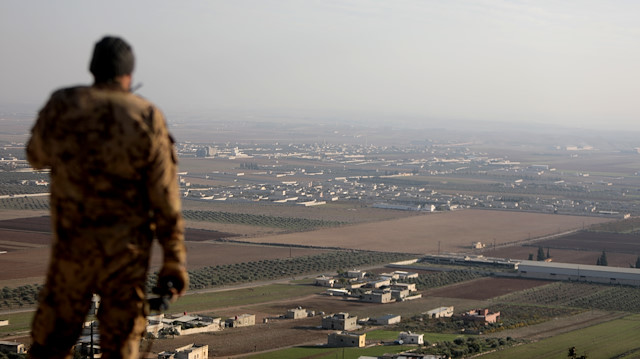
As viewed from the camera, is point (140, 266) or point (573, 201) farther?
point (573, 201)

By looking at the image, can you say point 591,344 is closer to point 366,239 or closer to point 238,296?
point 238,296

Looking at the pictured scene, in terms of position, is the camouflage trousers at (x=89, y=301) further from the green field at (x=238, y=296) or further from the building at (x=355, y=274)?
the building at (x=355, y=274)

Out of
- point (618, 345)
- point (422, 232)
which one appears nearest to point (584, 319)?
point (618, 345)

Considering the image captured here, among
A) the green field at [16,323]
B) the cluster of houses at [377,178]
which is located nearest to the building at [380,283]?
the green field at [16,323]

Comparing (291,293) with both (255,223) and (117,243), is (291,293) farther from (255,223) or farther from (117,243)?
(117,243)

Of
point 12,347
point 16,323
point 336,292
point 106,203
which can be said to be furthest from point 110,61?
point 336,292

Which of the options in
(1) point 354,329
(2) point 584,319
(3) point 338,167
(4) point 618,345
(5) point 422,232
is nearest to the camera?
(4) point 618,345
